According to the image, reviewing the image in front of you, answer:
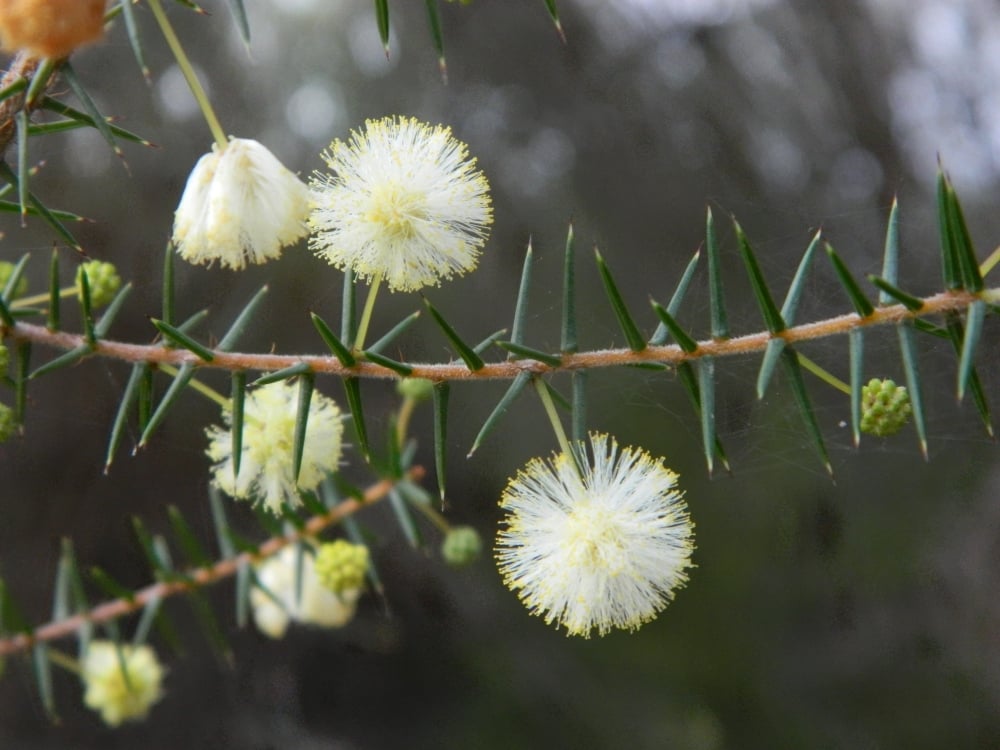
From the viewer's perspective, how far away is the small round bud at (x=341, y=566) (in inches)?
44.1

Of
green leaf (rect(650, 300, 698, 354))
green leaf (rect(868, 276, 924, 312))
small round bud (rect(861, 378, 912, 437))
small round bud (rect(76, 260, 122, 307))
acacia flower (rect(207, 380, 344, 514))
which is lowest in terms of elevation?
acacia flower (rect(207, 380, 344, 514))

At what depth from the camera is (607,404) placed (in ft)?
6.40

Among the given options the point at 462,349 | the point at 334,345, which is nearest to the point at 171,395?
the point at 334,345

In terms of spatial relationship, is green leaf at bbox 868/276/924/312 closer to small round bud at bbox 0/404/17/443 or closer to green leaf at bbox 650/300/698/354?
green leaf at bbox 650/300/698/354

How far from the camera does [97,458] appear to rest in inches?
76.9

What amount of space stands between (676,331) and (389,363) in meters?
0.24

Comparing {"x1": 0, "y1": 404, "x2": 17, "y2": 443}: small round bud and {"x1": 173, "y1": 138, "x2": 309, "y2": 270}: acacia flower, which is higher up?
{"x1": 173, "y1": 138, "x2": 309, "y2": 270}: acacia flower

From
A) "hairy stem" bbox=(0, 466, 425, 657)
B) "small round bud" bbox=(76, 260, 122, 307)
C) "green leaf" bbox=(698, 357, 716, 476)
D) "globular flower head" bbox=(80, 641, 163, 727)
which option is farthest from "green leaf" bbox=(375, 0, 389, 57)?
"globular flower head" bbox=(80, 641, 163, 727)

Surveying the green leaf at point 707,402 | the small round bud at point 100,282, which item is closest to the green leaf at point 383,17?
the green leaf at point 707,402

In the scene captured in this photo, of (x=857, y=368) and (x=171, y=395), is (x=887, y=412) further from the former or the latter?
(x=171, y=395)

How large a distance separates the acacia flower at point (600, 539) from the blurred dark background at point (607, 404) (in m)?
1.06

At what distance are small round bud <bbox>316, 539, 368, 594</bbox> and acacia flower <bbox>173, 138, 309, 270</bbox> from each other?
506 mm

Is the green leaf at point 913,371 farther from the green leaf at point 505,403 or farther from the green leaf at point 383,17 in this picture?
the green leaf at point 383,17

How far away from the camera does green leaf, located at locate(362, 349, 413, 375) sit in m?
0.66
